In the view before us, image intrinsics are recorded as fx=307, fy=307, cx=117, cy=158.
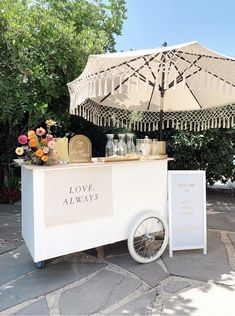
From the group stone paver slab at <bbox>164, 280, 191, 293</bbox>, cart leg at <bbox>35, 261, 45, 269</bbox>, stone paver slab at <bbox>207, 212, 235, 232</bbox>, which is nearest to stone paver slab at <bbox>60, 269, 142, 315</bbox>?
stone paver slab at <bbox>164, 280, 191, 293</bbox>

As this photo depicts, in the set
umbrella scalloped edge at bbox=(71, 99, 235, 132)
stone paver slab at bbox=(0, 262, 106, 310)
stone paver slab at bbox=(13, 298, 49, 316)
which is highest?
umbrella scalloped edge at bbox=(71, 99, 235, 132)

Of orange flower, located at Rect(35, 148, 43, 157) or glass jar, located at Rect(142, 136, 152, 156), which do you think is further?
glass jar, located at Rect(142, 136, 152, 156)

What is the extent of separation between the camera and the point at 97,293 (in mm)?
2402

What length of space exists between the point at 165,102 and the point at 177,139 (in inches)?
57.8

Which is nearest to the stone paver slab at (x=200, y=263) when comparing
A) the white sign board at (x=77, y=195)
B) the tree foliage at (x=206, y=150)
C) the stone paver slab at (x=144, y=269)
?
the stone paver slab at (x=144, y=269)

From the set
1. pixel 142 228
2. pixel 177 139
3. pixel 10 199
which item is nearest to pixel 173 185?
pixel 142 228

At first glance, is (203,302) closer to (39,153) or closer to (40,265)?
(40,265)

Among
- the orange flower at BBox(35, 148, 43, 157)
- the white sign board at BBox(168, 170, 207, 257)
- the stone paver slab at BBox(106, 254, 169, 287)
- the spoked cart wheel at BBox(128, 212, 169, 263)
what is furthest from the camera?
the white sign board at BBox(168, 170, 207, 257)

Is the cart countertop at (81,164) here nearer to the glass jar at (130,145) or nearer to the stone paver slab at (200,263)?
the glass jar at (130,145)

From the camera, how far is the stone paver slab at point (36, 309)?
215 cm

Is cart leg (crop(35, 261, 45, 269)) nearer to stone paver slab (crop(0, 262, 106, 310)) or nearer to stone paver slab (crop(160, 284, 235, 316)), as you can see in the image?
stone paver slab (crop(0, 262, 106, 310))

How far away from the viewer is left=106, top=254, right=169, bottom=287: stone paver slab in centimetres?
262

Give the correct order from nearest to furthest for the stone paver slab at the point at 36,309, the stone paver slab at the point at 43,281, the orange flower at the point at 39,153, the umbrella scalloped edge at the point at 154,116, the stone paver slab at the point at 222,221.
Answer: the stone paver slab at the point at 36,309 < the stone paver slab at the point at 43,281 < the orange flower at the point at 39,153 < the umbrella scalloped edge at the point at 154,116 < the stone paver slab at the point at 222,221

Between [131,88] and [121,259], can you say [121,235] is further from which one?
[131,88]
